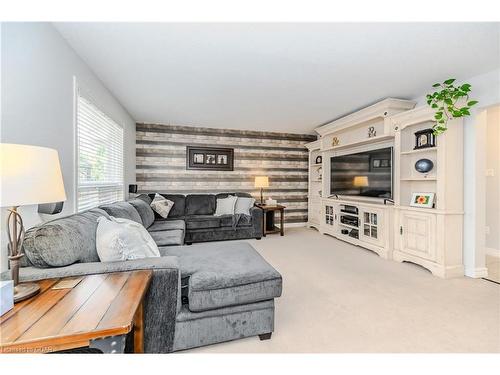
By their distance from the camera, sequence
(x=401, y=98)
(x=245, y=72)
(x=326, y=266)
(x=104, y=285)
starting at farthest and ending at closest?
(x=401, y=98) < (x=326, y=266) < (x=245, y=72) < (x=104, y=285)

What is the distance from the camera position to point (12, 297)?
978mm

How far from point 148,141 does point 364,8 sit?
14.8 ft

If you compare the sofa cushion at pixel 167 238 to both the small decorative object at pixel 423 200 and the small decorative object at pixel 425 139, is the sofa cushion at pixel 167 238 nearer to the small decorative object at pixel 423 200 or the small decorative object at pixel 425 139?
the small decorative object at pixel 423 200

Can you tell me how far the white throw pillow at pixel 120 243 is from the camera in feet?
4.80

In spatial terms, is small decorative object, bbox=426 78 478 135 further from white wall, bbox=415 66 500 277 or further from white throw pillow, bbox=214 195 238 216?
white throw pillow, bbox=214 195 238 216

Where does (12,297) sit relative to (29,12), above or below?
below

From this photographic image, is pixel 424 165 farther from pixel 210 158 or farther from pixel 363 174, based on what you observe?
pixel 210 158

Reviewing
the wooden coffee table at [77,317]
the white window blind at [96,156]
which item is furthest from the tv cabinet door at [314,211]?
the wooden coffee table at [77,317]

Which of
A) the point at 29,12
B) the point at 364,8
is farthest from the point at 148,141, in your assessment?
the point at 364,8

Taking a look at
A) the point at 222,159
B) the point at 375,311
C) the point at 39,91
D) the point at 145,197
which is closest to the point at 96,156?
the point at 39,91

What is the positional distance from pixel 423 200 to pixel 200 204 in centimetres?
367

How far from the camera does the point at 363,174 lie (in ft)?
13.4

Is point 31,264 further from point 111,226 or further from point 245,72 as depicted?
point 245,72

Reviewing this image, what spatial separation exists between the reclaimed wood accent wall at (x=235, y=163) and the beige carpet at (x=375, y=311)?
8.46 feet
